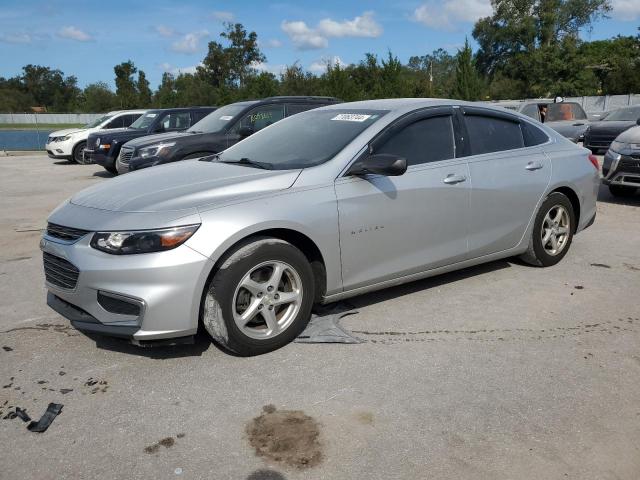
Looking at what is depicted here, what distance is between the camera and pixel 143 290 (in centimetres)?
347

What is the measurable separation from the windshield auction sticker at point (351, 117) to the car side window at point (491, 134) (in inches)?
37.7

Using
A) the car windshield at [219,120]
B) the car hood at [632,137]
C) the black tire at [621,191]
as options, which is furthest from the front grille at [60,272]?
the black tire at [621,191]

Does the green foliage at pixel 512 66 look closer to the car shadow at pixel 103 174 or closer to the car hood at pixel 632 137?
the car shadow at pixel 103 174

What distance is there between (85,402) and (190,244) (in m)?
1.05

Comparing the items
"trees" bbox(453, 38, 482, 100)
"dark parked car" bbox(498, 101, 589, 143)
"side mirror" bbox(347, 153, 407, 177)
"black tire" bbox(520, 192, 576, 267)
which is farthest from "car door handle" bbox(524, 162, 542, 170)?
"trees" bbox(453, 38, 482, 100)

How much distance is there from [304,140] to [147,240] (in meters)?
1.69

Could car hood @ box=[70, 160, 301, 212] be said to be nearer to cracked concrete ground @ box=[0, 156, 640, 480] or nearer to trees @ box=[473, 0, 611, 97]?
cracked concrete ground @ box=[0, 156, 640, 480]

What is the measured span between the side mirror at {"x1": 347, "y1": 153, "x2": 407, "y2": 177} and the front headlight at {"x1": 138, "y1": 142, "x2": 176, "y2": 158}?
22.5 ft

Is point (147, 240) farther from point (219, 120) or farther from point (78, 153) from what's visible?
point (78, 153)

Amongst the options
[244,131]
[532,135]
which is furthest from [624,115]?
[532,135]

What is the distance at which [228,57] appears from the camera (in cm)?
5606

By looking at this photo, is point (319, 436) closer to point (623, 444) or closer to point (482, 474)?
point (482, 474)

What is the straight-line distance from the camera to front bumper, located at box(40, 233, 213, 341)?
3473mm

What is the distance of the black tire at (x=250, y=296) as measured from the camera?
364 centimetres
